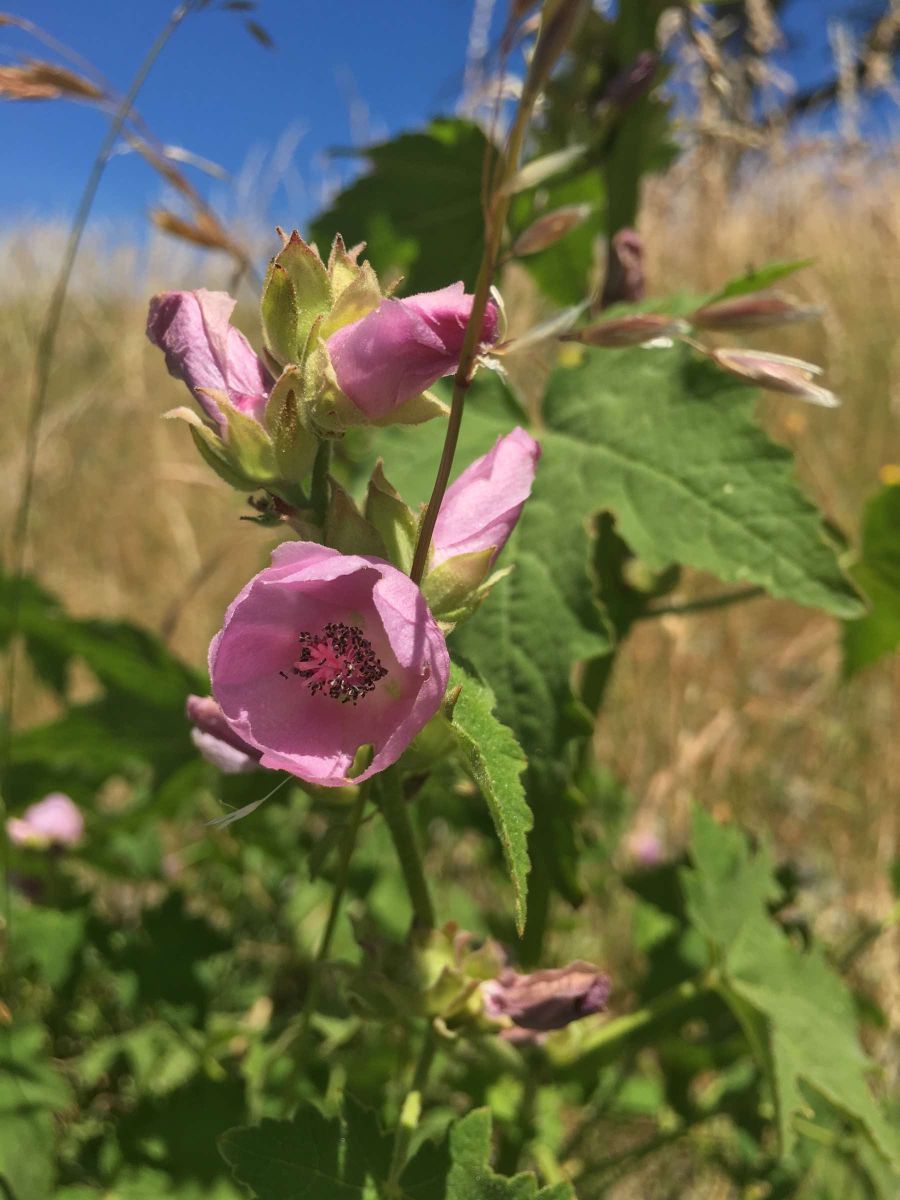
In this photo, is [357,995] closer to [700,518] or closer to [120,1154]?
[700,518]

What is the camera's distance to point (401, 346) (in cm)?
75

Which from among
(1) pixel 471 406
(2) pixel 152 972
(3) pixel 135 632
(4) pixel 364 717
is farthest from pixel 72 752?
(4) pixel 364 717

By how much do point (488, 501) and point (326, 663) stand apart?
20 centimetres

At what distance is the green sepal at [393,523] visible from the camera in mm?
835

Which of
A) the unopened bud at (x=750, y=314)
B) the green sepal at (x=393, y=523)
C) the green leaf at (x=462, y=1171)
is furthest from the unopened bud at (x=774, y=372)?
the green leaf at (x=462, y=1171)

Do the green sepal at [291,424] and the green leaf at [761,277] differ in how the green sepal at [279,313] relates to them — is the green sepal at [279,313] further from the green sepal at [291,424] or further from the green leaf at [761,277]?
the green leaf at [761,277]

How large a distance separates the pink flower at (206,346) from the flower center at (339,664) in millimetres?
198

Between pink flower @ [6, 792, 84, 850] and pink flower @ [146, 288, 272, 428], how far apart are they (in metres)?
1.31

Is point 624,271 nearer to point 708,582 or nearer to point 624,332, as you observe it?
point 624,332

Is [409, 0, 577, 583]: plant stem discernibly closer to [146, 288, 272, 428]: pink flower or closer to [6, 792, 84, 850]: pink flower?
[146, 288, 272, 428]: pink flower

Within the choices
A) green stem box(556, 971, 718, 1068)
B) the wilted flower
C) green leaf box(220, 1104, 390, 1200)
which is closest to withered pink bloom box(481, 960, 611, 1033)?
green leaf box(220, 1104, 390, 1200)

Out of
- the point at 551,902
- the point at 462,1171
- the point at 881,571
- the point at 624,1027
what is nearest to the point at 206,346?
the point at 462,1171

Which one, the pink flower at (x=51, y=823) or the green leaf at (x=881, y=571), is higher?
the green leaf at (x=881, y=571)

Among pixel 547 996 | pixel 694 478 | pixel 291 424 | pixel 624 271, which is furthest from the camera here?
pixel 624 271
